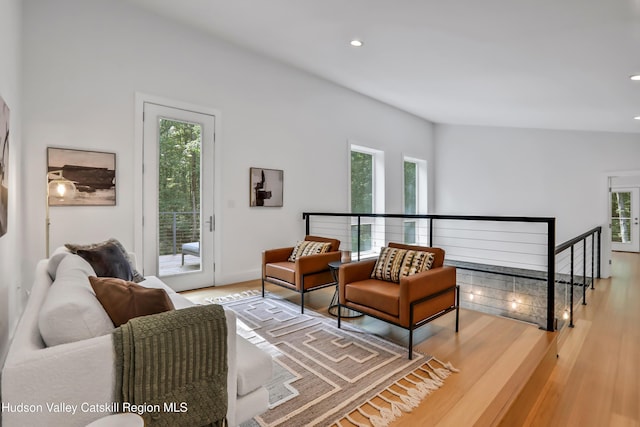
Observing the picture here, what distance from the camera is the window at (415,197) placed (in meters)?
7.59

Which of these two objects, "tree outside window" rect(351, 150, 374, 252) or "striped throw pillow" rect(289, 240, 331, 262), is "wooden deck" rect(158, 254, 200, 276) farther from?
"tree outside window" rect(351, 150, 374, 252)

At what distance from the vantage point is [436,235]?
7984 millimetres

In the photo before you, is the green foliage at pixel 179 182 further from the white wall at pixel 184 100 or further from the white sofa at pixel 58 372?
the white sofa at pixel 58 372

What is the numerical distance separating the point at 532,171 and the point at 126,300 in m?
7.49

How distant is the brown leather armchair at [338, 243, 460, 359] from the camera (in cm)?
239

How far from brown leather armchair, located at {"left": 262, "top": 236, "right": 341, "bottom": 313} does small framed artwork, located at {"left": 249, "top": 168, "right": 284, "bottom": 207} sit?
1.12 meters

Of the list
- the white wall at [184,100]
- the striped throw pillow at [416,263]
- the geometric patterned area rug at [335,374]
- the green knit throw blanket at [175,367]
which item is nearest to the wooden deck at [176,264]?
the white wall at [184,100]

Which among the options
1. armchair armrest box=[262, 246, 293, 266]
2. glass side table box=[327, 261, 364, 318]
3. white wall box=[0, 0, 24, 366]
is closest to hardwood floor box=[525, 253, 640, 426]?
glass side table box=[327, 261, 364, 318]

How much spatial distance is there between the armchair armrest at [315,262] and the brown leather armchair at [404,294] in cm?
57

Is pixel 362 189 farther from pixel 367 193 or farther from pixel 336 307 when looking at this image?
pixel 336 307

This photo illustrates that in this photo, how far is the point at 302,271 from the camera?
3332mm

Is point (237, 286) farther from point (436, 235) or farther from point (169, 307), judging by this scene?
point (436, 235)

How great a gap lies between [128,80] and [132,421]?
12.3ft

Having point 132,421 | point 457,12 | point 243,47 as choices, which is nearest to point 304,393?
point 132,421
